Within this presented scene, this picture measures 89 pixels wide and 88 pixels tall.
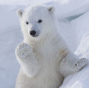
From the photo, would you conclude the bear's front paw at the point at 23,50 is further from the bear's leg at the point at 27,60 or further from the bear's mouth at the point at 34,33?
the bear's mouth at the point at 34,33

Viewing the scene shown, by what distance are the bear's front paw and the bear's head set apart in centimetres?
13

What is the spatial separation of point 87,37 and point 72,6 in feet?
5.71

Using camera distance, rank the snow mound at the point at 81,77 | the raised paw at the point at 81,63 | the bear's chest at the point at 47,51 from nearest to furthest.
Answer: the snow mound at the point at 81,77 < the raised paw at the point at 81,63 < the bear's chest at the point at 47,51

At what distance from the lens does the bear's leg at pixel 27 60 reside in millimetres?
2662

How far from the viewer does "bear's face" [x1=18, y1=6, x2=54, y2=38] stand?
2730 millimetres

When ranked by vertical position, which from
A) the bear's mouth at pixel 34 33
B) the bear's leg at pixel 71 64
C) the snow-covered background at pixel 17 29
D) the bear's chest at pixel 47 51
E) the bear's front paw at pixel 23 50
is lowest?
the snow-covered background at pixel 17 29

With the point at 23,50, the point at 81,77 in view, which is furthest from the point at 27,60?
the point at 81,77

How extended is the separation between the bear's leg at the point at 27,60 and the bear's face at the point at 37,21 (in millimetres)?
157

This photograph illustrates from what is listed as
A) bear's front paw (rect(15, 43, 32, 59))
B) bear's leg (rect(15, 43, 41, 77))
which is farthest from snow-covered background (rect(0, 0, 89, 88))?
bear's front paw (rect(15, 43, 32, 59))

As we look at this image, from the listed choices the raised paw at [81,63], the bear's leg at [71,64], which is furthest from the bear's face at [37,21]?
the raised paw at [81,63]

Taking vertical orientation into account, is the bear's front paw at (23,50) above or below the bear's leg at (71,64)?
above

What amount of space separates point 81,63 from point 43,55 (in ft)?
Answer: 1.41

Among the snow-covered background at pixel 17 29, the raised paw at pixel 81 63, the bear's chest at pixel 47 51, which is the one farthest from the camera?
the snow-covered background at pixel 17 29

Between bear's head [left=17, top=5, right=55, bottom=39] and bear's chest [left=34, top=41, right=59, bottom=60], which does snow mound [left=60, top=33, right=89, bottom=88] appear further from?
bear's head [left=17, top=5, right=55, bottom=39]
